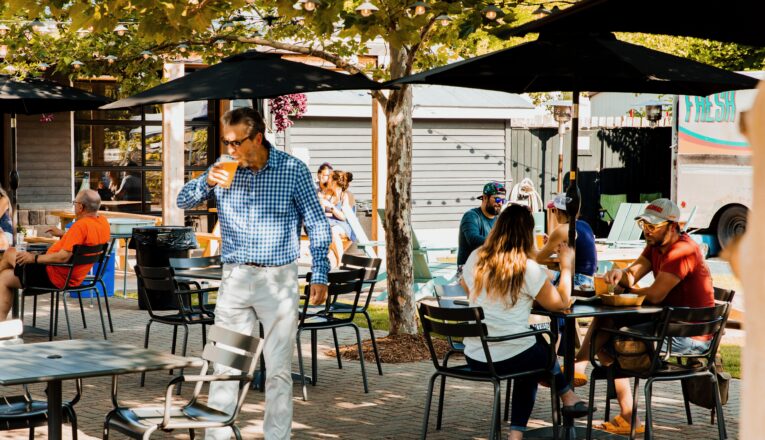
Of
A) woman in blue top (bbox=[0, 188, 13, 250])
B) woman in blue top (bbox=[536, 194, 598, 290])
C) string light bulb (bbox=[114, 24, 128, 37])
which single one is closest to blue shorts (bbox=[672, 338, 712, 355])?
woman in blue top (bbox=[536, 194, 598, 290])

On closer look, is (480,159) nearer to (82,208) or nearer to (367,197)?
(367,197)

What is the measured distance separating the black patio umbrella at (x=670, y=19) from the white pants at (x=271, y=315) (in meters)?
1.98

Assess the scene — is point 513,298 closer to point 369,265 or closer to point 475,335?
point 475,335

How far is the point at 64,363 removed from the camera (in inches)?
185

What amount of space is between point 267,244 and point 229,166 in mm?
467

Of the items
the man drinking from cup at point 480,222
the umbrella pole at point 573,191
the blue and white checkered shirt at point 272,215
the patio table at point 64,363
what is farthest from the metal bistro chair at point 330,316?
the patio table at point 64,363

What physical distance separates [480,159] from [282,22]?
1308 centimetres

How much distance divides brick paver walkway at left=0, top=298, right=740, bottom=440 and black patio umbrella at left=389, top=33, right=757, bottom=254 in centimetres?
143

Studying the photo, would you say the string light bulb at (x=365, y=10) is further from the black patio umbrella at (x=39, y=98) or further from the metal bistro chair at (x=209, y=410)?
the metal bistro chair at (x=209, y=410)

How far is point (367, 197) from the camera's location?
23.0 m

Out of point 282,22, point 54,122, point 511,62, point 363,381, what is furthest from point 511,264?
point 54,122

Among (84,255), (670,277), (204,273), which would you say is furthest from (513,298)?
(84,255)

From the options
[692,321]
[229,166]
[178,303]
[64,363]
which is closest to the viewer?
[64,363]

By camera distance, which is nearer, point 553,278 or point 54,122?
point 553,278
